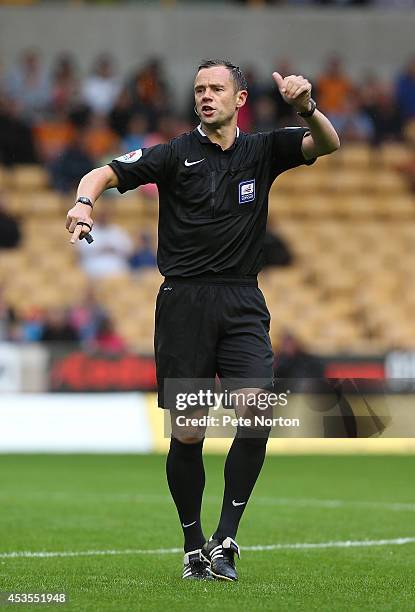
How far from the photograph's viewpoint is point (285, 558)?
25.3ft

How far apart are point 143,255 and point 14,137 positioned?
115 inches

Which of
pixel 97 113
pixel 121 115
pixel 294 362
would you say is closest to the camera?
pixel 294 362

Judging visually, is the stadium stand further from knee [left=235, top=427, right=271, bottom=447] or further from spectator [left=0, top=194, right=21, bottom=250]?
knee [left=235, top=427, right=271, bottom=447]

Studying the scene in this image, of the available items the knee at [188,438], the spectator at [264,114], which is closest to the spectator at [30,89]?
the spectator at [264,114]

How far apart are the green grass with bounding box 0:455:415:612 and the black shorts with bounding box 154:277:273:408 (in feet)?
3.20

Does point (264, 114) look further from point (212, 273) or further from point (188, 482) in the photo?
point (188, 482)

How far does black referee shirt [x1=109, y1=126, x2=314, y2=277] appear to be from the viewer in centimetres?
695

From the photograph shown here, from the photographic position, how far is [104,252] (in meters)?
20.8

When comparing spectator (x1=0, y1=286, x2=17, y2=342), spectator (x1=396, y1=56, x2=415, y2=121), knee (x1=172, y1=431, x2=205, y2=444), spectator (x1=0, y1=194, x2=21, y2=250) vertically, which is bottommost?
spectator (x1=0, y1=286, x2=17, y2=342)

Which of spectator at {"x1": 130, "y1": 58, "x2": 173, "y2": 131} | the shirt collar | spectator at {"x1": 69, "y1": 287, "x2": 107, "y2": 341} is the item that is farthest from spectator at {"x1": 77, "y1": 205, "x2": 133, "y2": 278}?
the shirt collar

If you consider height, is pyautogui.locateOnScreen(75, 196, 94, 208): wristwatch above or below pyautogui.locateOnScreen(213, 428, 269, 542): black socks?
above

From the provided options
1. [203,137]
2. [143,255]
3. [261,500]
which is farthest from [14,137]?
[203,137]

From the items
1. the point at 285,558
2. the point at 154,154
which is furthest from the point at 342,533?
the point at 154,154

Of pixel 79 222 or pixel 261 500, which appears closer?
pixel 79 222
